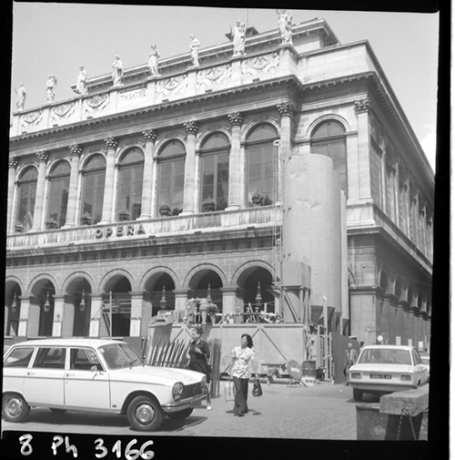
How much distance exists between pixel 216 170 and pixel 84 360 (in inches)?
674

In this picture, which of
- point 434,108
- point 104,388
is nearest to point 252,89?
point 434,108

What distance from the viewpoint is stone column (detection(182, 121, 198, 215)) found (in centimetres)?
2508

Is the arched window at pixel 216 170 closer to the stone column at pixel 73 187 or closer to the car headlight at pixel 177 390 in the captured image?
the stone column at pixel 73 187

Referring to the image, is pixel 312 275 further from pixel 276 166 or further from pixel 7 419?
pixel 276 166

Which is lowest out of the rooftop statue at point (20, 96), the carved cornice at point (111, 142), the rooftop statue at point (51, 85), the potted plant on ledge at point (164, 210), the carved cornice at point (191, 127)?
the potted plant on ledge at point (164, 210)

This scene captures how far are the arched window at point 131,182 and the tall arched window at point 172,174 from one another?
0.92m

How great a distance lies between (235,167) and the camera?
25.4 m

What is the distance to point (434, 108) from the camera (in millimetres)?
9477

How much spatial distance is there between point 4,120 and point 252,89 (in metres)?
16.9

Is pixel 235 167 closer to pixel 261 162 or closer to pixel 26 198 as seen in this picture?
pixel 261 162

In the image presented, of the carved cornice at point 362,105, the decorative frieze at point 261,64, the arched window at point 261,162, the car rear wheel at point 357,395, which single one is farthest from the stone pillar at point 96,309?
the carved cornice at point 362,105

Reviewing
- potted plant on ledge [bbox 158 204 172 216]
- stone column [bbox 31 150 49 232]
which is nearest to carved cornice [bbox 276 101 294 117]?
potted plant on ledge [bbox 158 204 172 216]

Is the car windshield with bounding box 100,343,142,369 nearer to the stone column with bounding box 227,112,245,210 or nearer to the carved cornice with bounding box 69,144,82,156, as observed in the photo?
the carved cornice with bounding box 69,144,82,156

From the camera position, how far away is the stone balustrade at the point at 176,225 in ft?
61.0
